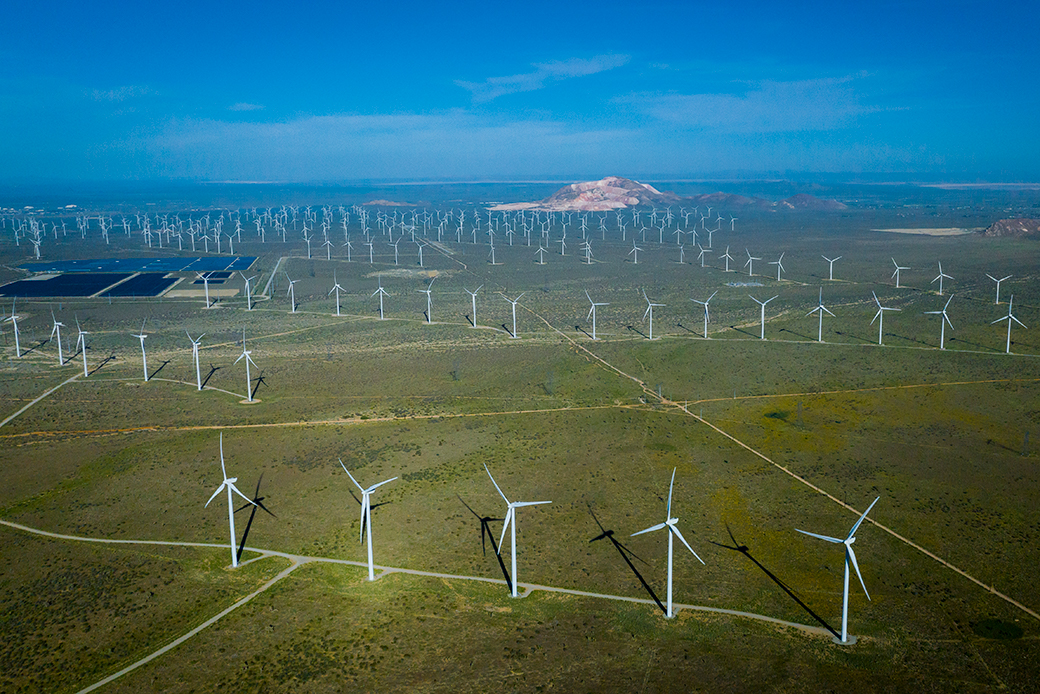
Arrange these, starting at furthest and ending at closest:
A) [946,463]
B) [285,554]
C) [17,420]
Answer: [17,420] → [946,463] → [285,554]

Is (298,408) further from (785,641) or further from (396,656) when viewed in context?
(785,641)

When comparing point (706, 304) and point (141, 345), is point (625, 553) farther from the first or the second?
point (141, 345)

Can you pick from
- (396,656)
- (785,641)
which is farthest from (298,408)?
(785,641)

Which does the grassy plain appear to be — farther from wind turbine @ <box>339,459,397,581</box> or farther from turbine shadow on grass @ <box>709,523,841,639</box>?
wind turbine @ <box>339,459,397,581</box>

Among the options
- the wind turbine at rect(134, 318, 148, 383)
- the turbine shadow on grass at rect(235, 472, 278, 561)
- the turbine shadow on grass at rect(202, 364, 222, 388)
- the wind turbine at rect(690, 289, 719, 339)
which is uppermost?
the wind turbine at rect(690, 289, 719, 339)

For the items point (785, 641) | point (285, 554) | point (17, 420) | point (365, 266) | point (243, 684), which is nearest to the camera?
point (243, 684)

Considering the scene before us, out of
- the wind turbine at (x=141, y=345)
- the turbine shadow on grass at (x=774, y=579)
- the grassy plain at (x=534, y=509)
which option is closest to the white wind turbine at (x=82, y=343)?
the grassy plain at (x=534, y=509)

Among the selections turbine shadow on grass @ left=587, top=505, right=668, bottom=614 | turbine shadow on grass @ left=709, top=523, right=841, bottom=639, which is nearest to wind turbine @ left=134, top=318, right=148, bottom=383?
turbine shadow on grass @ left=587, top=505, right=668, bottom=614

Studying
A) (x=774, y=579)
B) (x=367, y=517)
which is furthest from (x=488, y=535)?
(x=774, y=579)
